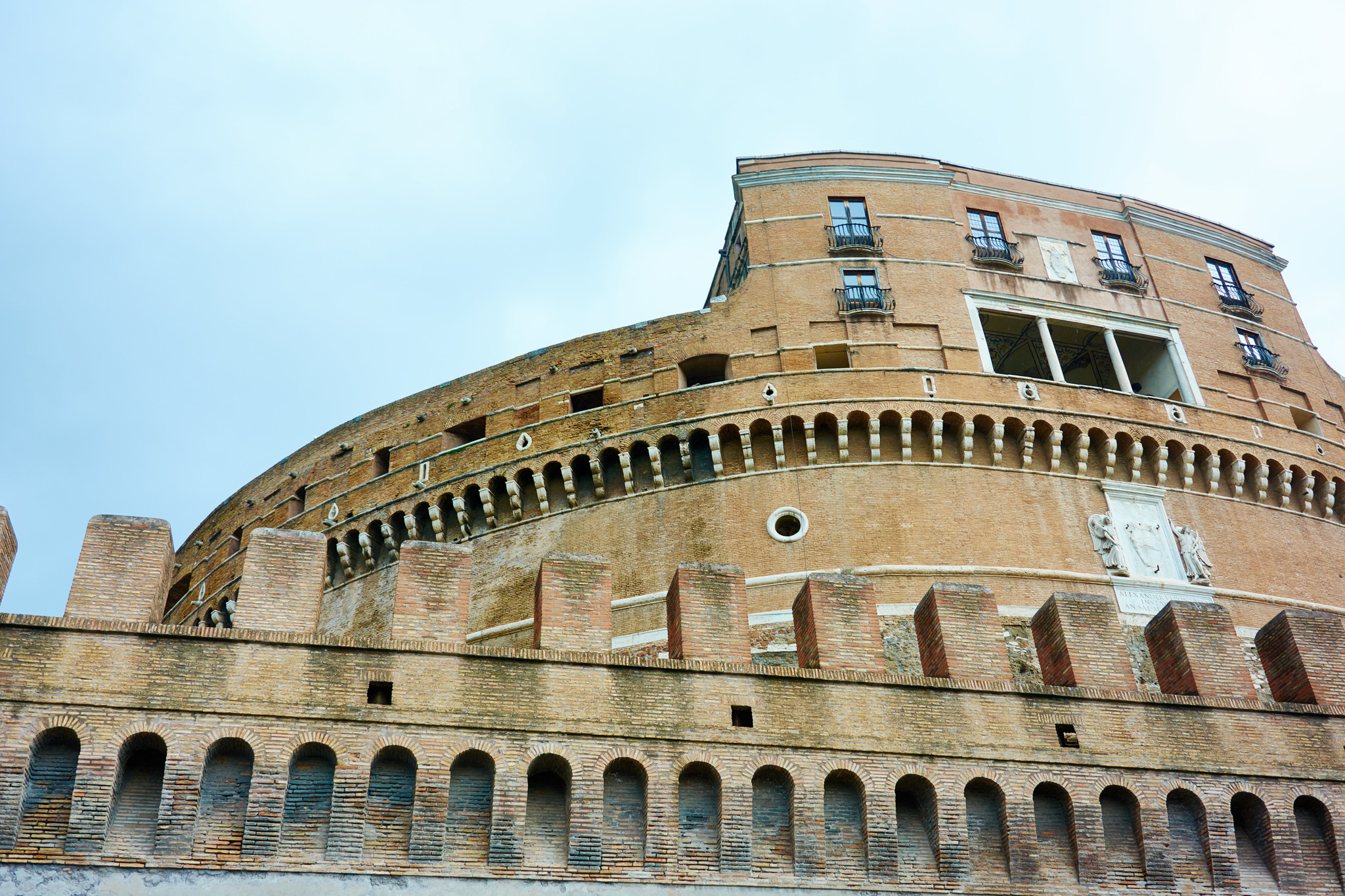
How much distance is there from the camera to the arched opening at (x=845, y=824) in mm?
10164

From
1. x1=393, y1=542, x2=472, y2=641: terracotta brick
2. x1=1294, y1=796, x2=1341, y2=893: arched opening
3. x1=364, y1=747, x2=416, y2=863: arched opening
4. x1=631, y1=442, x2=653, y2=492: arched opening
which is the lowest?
x1=1294, y1=796, x2=1341, y2=893: arched opening

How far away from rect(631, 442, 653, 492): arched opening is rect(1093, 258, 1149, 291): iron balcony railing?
1035 cm

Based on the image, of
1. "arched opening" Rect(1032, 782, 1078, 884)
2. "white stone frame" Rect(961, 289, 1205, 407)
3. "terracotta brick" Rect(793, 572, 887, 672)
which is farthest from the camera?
"white stone frame" Rect(961, 289, 1205, 407)

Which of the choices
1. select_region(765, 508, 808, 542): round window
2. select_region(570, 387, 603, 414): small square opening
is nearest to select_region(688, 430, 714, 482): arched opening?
select_region(765, 508, 808, 542): round window

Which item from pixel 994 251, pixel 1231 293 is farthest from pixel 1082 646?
pixel 1231 293

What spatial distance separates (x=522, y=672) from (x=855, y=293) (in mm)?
15152

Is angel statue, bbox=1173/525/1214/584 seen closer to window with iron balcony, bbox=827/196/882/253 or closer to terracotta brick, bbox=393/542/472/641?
window with iron balcony, bbox=827/196/882/253

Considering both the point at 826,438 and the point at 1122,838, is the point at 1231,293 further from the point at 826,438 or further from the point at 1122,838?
the point at 1122,838

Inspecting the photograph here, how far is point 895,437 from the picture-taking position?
73.5ft

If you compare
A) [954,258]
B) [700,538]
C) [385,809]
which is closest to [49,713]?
[385,809]

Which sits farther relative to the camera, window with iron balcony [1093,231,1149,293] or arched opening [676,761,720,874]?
window with iron balcony [1093,231,1149,293]

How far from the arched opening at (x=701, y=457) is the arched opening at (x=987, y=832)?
11709 millimetres

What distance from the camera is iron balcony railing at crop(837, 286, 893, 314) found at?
24.1 m

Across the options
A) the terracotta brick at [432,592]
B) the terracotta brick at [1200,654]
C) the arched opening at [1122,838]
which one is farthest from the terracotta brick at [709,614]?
the terracotta brick at [1200,654]
